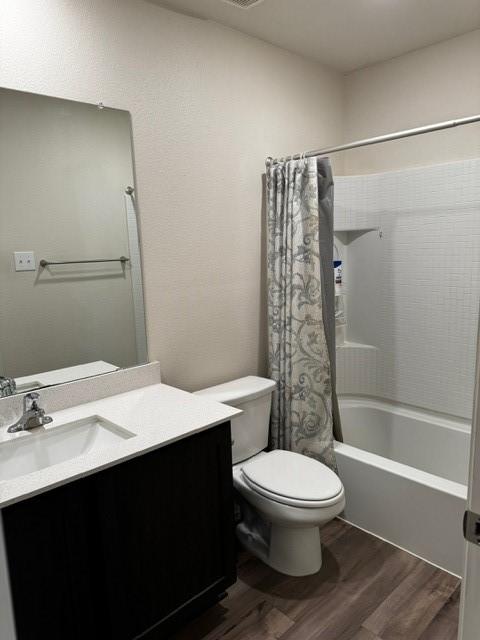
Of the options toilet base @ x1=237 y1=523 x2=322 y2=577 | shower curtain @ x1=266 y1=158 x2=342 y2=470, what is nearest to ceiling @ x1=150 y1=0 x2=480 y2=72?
shower curtain @ x1=266 y1=158 x2=342 y2=470

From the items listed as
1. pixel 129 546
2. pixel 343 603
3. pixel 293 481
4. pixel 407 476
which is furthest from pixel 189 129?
pixel 343 603

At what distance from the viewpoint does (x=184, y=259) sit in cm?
222

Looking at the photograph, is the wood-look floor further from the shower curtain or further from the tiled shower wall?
the tiled shower wall

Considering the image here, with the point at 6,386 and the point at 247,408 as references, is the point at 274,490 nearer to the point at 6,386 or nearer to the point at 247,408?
the point at 247,408

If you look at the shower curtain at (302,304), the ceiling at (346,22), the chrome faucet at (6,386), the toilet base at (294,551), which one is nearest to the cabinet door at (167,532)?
the toilet base at (294,551)

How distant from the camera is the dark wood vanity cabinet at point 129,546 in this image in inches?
50.3

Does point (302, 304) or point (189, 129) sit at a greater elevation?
point (189, 129)

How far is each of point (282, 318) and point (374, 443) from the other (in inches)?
42.9

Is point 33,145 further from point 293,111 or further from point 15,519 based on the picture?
point 293,111

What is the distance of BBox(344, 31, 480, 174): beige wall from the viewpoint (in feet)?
8.11

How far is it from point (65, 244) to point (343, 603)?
182 cm

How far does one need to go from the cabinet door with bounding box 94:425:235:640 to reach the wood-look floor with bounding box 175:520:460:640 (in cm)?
20

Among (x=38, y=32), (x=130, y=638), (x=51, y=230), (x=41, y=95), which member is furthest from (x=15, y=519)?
(x=38, y=32)

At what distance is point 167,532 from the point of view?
157 cm
